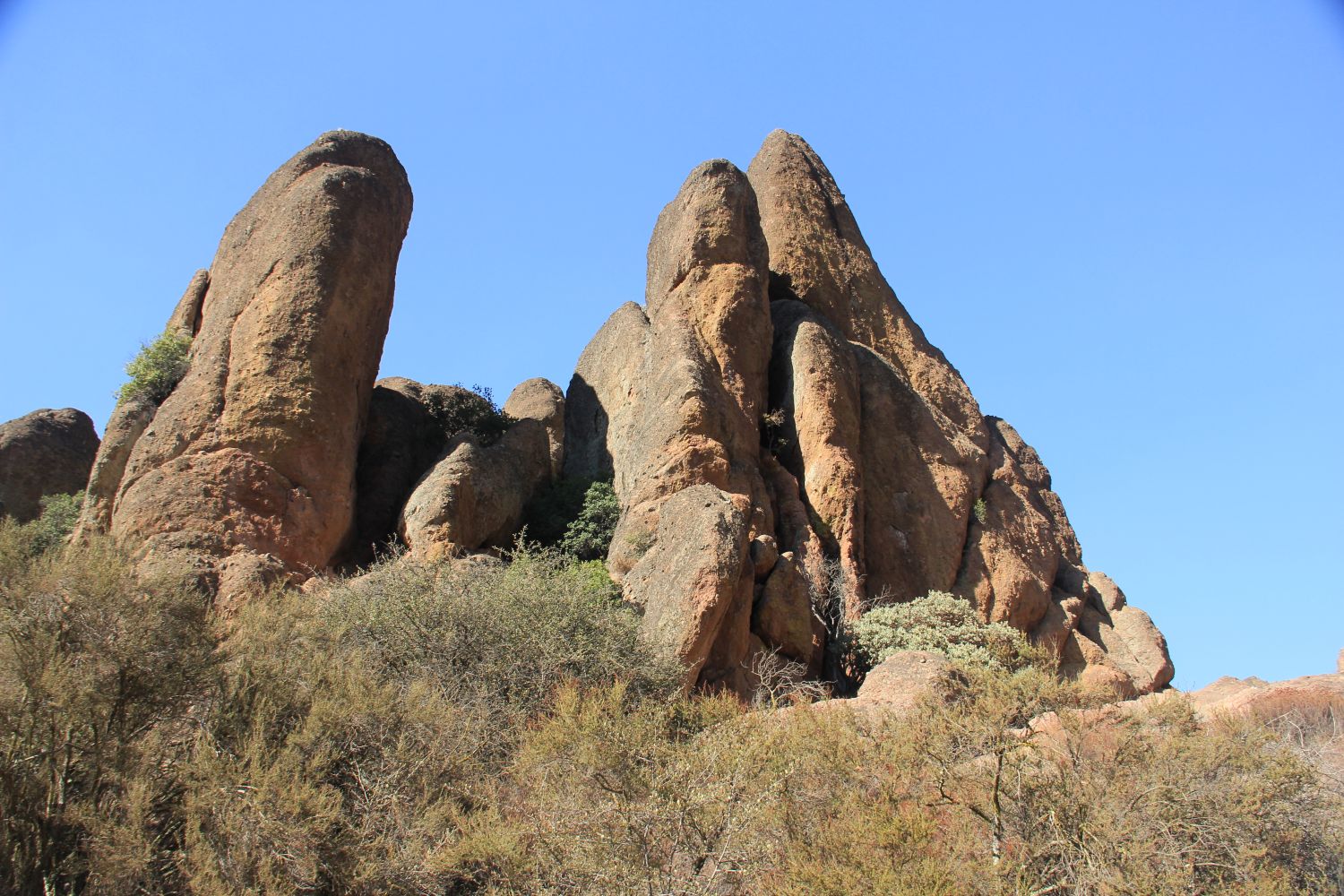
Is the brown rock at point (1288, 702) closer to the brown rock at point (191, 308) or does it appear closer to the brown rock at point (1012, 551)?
the brown rock at point (1012, 551)

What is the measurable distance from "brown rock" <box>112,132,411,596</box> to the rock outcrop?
529 centimetres

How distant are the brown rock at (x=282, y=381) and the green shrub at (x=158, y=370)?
0.57 metres

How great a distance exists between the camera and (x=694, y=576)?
1572 centimetres

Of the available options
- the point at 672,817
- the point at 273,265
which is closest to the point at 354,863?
the point at 672,817

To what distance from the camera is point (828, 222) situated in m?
28.0

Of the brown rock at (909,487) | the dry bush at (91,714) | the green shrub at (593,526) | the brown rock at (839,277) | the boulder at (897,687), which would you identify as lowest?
the dry bush at (91,714)

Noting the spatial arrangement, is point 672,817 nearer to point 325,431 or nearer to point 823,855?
point 823,855

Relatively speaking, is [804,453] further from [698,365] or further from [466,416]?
[466,416]

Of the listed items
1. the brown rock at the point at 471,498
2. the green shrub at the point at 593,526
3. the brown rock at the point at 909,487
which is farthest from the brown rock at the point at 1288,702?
the brown rock at the point at 471,498

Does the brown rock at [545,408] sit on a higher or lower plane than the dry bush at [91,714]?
higher

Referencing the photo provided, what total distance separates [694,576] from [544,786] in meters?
5.24

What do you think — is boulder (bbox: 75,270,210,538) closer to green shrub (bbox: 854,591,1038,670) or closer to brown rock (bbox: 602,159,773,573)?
brown rock (bbox: 602,159,773,573)

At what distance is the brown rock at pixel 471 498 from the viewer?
19297 millimetres

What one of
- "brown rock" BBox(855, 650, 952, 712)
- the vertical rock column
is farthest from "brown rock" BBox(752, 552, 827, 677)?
"brown rock" BBox(855, 650, 952, 712)
